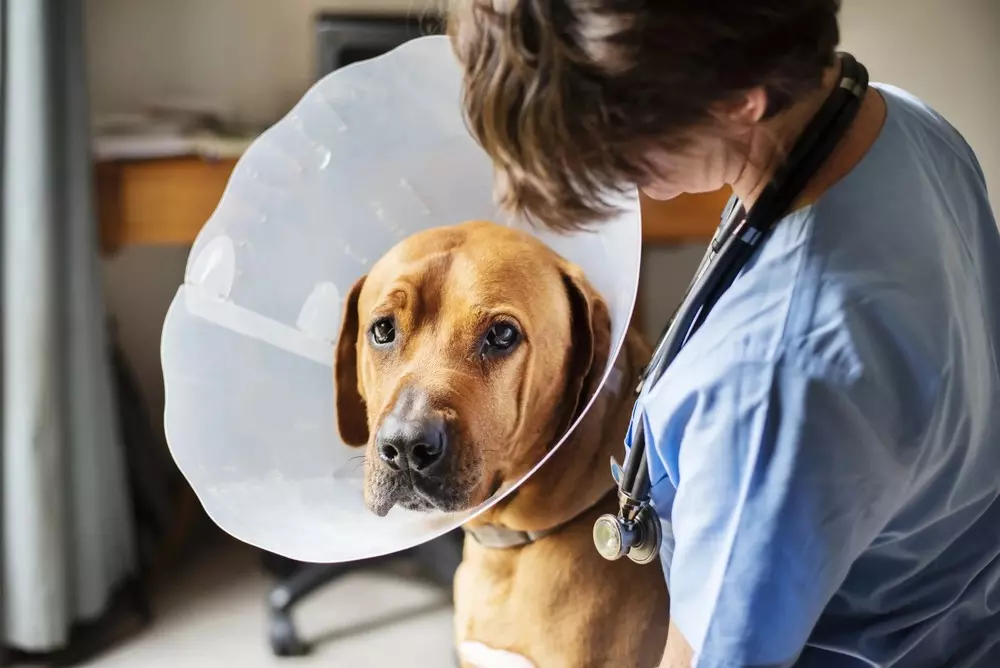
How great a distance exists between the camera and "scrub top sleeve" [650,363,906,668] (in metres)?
0.50

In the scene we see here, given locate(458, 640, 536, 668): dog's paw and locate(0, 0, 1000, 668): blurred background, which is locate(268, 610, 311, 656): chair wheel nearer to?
locate(0, 0, 1000, 668): blurred background

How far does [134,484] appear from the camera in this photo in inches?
82.0

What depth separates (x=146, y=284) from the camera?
7.26 feet

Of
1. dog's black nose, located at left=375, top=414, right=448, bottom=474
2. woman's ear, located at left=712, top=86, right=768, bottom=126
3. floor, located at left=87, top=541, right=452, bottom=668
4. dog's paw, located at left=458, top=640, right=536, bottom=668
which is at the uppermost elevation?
woman's ear, located at left=712, top=86, right=768, bottom=126

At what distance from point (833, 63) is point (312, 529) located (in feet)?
1.89

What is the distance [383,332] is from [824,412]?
42cm

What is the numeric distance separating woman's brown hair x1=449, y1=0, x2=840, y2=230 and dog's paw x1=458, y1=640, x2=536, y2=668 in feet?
1.37

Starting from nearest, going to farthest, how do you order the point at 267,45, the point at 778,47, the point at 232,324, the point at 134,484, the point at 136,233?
the point at 778,47 → the point at 232,324 → the point at 136,233 → the point at 134,484 → the point at 267,45

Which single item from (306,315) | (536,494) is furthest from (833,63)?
(306,315)

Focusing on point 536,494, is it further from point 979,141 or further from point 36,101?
point 36,101

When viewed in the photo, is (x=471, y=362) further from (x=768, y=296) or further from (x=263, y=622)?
(x=263, y=622)

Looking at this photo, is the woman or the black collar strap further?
the black collar strap

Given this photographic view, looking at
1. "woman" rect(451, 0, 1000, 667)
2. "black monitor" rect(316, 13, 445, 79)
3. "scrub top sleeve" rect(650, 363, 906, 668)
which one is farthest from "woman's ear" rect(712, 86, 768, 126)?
"black monitor" rect(316, 13, 445, 79)

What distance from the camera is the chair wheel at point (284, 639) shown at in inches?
69.5
